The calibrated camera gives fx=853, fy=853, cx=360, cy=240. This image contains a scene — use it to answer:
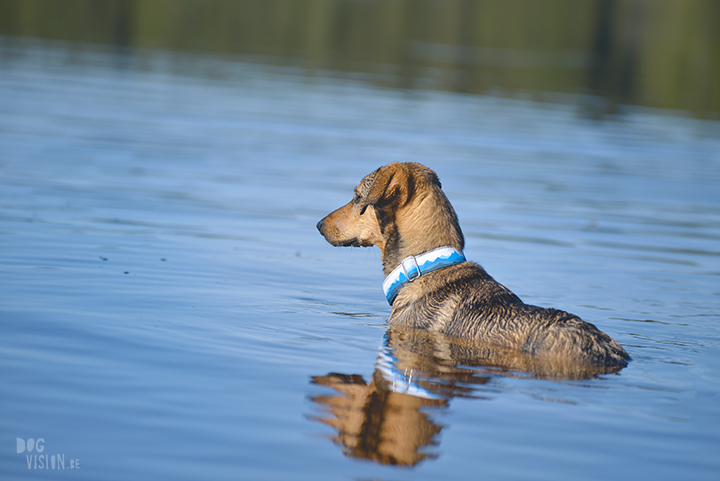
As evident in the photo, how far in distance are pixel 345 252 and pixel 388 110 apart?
1642 centimetres

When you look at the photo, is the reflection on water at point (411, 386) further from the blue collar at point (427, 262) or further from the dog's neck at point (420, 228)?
the dog's neck at point (420, 228)

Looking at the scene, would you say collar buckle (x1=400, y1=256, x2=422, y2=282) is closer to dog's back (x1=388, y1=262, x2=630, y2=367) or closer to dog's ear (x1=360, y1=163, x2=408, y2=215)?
dog's back (x1=388, y1=262, x2=630, y2=367)

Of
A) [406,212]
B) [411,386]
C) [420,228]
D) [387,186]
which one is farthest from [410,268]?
[411,386]

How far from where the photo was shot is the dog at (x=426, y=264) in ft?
26.1

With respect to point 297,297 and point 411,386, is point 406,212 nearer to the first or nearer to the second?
point 297,297

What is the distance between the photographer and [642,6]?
11688 centimetres

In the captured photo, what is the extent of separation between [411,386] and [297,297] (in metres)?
3.28

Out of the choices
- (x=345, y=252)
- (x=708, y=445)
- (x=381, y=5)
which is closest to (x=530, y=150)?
(x=345, y=252)

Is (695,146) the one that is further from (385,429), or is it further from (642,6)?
(642,6)

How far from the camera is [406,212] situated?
8.70 m

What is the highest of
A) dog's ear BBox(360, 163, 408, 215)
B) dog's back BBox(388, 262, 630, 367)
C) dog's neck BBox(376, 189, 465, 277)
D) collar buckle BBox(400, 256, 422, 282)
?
dog's ear BBox(360, 163, 408, 215)

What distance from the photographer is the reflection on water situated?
18.8 ft

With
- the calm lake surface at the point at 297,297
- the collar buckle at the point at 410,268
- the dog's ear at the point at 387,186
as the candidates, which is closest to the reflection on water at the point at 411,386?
the calm lake surface at the point at 297,297

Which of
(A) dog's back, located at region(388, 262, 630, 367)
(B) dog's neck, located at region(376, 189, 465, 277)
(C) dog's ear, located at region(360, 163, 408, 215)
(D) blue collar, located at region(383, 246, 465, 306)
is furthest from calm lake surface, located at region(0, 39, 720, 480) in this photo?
(C) dog's ear, located at region(360, 163, 408, 215)
